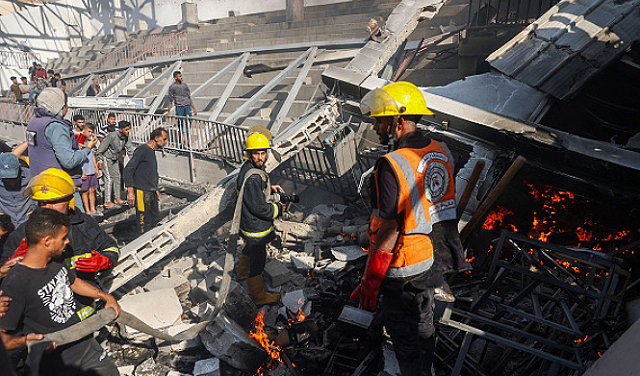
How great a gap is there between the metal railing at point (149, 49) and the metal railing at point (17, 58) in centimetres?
837

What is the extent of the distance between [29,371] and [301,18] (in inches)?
690

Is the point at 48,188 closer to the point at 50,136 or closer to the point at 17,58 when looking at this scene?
the point at 50,136

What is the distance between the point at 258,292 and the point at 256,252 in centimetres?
55

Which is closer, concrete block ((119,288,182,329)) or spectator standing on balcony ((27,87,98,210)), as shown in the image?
concrete block ((119,288,182,329))

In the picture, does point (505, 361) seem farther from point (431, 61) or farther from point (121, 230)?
point (431, 61)

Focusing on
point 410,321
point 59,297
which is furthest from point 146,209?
point 410,321

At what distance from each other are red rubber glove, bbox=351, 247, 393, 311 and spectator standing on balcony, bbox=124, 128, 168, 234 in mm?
4631

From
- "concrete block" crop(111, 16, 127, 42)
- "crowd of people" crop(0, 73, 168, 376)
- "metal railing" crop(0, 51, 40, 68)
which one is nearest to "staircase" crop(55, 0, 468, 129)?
"crowd of people" crop(0, 73, 168, 376)

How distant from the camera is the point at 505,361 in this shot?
2693mm

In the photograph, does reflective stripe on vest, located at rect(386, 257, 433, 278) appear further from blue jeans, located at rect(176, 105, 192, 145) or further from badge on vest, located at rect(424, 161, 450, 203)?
blue jeans, located at rect(176, 105, 192, 145)

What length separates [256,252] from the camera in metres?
4.39

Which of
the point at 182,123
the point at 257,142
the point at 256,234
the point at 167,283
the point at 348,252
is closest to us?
the point at 257,142

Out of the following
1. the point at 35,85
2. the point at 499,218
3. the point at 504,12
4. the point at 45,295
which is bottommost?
the point at 499,218

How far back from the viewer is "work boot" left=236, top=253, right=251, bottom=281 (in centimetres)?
470
